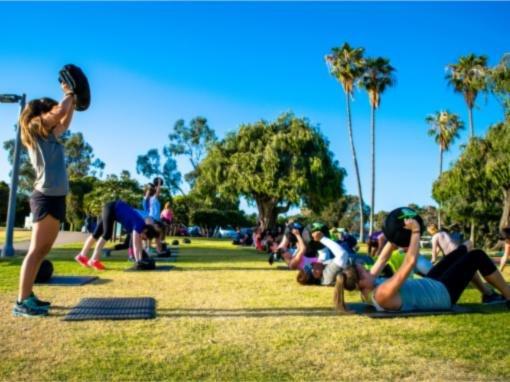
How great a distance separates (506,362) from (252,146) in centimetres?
2849

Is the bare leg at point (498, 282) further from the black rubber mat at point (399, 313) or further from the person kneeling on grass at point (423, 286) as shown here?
the black rubber mat at point (399, 313)

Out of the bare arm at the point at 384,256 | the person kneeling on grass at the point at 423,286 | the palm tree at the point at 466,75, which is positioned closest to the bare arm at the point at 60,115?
the person kneeling on grass at the point at 423,286

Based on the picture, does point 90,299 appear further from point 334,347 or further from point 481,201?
point 481,201

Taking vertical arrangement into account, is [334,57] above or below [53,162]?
above

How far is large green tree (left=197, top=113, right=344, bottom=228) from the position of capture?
97.6 feet

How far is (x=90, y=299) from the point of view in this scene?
574 centimetres

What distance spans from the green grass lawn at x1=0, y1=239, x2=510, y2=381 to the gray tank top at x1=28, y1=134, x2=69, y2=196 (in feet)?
4.27

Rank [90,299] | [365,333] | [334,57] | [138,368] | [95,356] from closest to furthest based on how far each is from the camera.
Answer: [138,368] < [95,356] < [365,333] < [90,299] < [334,57]

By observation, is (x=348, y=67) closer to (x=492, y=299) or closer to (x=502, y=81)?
(x=502, y=81)

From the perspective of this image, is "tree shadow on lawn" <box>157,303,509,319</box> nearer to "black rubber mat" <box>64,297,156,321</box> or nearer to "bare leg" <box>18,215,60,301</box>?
"black rubber mat" <box>64,297,156,321</box>

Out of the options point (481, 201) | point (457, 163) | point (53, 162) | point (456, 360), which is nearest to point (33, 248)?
point (53, 162)

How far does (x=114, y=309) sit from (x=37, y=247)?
1.05 meters

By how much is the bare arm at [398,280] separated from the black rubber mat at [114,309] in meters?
2.38

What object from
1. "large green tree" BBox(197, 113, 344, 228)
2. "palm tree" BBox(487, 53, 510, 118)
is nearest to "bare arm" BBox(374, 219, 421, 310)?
"palm tree" BBox(487, 53, 510, 118)
